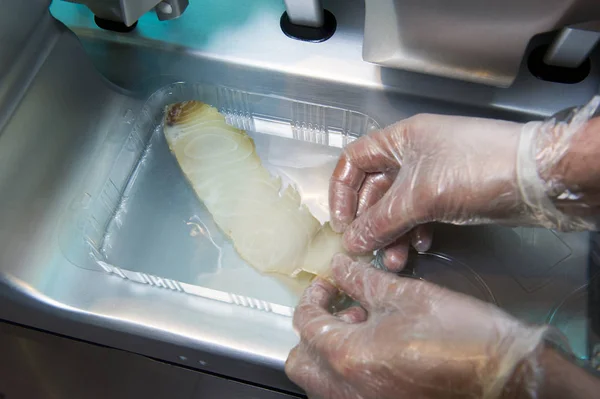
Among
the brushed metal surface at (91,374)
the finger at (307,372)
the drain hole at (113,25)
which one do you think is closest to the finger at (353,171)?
the finger at (307,372)

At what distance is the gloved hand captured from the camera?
817mm

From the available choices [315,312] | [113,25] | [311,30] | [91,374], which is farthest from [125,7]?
[91,374]

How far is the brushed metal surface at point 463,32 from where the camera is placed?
2.80 feet

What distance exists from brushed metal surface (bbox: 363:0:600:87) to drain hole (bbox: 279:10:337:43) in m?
0.13

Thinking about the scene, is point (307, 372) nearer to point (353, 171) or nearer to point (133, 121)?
point (353, 171)

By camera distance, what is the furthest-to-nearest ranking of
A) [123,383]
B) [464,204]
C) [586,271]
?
[123,383]
[586,271]
[464,204]

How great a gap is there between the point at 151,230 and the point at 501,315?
2.25 ft

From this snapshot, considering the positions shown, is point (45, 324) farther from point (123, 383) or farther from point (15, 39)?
point (15, 39)

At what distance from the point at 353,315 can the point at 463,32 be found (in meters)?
0.52

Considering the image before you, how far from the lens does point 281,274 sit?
104cm

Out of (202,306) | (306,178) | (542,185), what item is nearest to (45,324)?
(202,306)

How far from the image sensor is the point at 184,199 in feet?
3.79

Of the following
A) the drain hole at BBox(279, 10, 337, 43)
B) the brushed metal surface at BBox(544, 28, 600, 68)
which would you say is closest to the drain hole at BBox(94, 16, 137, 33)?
the drain hole at BBox(279, 10, 337, 43)

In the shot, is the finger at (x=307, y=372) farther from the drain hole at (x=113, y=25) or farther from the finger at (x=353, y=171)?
the drain hole at (x=113, y=25)
